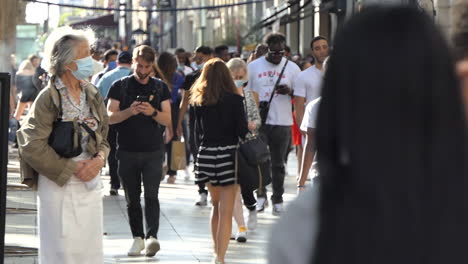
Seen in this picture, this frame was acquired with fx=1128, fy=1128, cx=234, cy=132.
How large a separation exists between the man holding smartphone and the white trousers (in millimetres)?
2711

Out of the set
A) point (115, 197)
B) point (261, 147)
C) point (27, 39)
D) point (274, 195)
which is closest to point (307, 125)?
point (261, 147)

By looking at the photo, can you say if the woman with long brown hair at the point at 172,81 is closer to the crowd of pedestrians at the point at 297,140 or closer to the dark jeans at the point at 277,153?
the crowd of pedestrians at the point at 297,140

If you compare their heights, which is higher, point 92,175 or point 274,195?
point 92,175

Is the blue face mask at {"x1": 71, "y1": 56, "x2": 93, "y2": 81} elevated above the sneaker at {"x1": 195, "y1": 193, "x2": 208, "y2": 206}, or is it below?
above

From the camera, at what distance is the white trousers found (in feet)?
20.9

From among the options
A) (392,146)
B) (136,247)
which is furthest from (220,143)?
(392,146)

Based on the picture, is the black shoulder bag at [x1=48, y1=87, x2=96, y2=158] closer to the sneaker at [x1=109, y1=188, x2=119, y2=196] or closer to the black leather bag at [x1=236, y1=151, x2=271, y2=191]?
the black leather bag at [x1=236, y1=151, x2=271, y2=191]

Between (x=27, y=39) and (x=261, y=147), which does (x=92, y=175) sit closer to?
(x=261, y=147)

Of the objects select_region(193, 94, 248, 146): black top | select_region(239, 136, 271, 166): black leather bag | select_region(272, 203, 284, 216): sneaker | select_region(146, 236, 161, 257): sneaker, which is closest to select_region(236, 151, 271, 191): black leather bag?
select_region(239, 136, 271, 166): black leather bag

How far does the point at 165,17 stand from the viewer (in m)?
84.8

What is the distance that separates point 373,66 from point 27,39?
55.3 m

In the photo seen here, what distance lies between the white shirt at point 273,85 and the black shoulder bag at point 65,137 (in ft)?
19.5

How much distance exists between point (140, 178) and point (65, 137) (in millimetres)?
2949

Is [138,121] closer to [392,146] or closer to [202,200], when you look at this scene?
[202,200]
